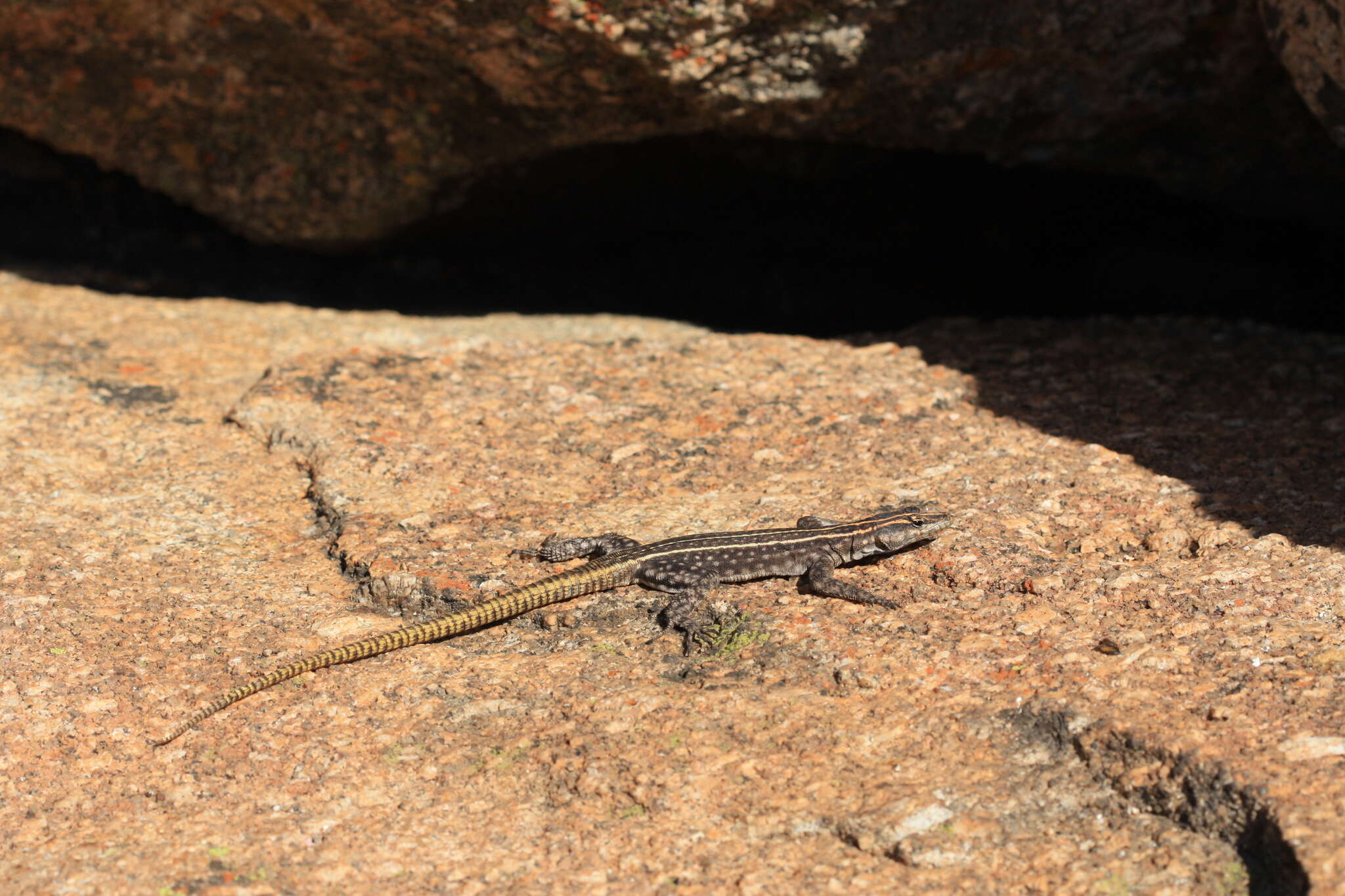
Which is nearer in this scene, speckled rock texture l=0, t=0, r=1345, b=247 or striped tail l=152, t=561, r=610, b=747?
striped tail l=152, t=561, r=610, b=747

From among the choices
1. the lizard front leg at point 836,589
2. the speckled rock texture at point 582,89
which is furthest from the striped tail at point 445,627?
the speckled rock texture at point 582,89

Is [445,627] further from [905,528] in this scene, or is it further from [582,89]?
[582,89]

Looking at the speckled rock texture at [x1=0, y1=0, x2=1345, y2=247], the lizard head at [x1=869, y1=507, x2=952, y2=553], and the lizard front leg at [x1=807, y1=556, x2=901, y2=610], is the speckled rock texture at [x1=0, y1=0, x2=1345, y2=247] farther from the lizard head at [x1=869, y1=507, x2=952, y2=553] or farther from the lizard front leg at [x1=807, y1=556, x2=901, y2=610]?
the lizard front leg at [x1=807, y1=556, x2=901, y2=610]

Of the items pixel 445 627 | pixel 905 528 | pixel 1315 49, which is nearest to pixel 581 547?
pixel 445 627

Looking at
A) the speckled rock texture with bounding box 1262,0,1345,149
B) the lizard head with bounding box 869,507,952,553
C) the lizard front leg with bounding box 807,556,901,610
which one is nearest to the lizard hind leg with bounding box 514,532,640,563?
the lizard front leg with bounding box 807,556,901,610

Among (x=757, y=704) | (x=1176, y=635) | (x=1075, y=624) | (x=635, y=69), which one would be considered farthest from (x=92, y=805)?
(x=635, y=69)

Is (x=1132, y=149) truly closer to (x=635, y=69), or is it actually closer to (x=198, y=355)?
(x=635, y=69)

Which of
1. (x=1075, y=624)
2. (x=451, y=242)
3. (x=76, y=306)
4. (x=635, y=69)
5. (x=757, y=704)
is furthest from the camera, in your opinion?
(x=451, y=242)
